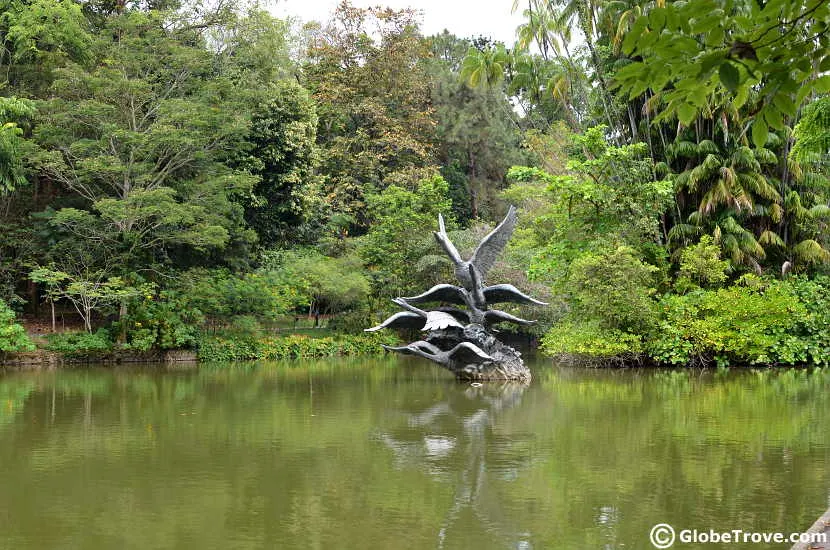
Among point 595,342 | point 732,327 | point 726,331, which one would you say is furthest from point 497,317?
point 732,327

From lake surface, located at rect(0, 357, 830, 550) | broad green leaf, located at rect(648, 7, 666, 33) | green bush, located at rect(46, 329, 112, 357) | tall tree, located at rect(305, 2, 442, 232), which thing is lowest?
lake surface, located at rect(0, 357, 830, 550)

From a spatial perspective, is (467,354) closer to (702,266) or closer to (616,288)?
(616,288)

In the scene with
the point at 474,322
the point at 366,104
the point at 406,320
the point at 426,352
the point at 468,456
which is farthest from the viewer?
the point at 366,104

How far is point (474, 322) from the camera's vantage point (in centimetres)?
1609

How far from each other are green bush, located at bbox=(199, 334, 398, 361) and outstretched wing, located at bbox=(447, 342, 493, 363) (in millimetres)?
9072

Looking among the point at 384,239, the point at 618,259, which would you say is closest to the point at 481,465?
the point at 618,259

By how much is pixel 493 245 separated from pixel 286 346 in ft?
33.0

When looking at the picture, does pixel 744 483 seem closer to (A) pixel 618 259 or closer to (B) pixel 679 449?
(B) pixel 679 449

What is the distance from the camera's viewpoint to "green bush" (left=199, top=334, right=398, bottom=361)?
22234mm

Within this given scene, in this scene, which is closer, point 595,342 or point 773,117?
point 773,117

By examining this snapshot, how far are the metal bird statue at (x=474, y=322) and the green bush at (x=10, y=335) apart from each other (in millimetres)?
9126

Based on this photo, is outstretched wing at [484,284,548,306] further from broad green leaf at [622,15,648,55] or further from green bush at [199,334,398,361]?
broad green leaf at [622,15,648,55]

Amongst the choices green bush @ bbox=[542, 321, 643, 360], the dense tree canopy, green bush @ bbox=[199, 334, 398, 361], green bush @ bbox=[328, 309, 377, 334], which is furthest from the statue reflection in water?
green bush @ bbox=[328, 309, 377, 334]

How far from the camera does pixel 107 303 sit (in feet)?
68.4
